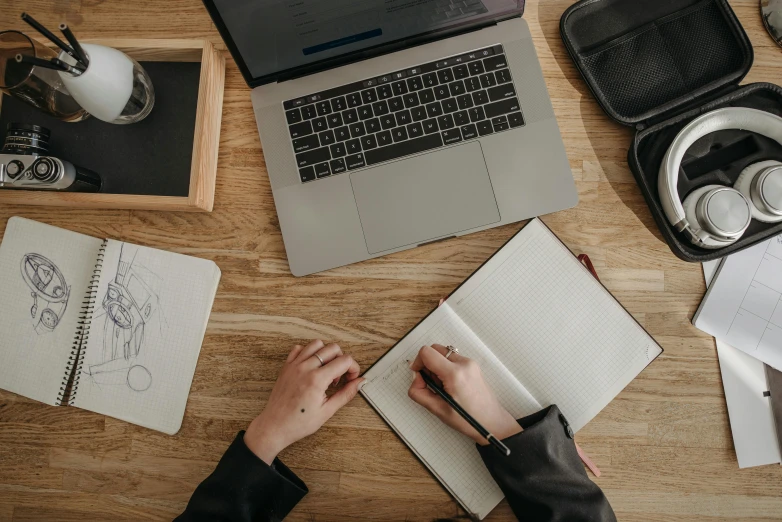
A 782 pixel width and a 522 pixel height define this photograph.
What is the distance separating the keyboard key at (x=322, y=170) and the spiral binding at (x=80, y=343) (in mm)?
356

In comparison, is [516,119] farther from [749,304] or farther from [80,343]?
[80,343]

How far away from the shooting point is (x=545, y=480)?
0.70m

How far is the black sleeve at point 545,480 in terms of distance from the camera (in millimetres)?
698

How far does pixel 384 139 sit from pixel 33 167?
0.52 m

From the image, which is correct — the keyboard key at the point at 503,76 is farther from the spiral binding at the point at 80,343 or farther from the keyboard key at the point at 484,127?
the spiral binding at the point at 80,343

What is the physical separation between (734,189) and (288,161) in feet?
2.19

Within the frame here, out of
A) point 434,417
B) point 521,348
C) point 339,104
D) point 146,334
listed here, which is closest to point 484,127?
point 339,104

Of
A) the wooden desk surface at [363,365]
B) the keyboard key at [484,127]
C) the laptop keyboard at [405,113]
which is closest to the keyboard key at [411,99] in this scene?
the laptop keyboard at [405,113]

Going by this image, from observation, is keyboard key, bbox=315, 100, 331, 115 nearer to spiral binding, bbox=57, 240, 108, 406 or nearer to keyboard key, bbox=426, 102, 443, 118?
keyboard key, bbox=426, 102, 443, 118

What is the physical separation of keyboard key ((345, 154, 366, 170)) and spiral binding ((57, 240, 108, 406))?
0.41 meters

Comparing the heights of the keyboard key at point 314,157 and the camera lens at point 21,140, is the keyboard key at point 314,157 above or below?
below

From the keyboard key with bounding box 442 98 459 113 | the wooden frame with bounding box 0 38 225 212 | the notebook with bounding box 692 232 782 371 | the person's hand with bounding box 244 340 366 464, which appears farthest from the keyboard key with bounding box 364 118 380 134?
the notebook with bounding box 692 232 782 371

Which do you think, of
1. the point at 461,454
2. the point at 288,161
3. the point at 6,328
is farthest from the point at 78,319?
the point at 461,454

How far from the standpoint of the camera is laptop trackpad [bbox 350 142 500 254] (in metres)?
0.79
